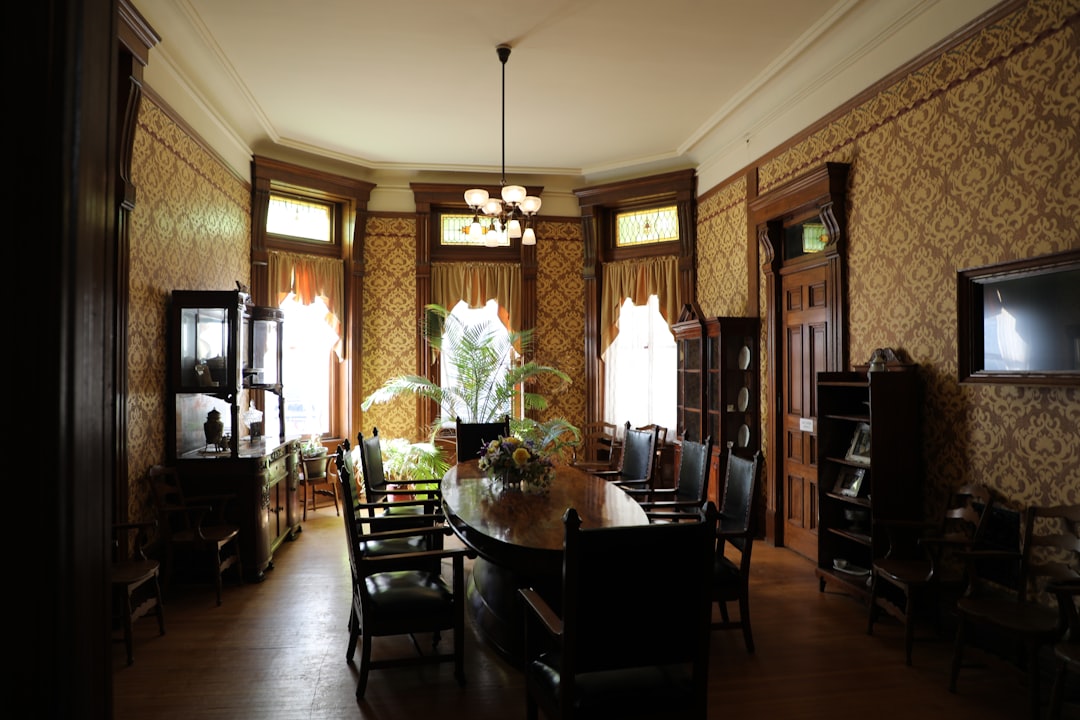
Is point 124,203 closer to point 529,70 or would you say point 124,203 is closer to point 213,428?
point 213,428

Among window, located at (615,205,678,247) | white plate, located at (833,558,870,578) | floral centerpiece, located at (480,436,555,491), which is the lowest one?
white plate, located at (833,558,870,578)

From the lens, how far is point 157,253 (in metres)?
4.62

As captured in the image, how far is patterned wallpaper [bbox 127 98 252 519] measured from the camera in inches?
169

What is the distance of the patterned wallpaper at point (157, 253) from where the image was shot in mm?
4293

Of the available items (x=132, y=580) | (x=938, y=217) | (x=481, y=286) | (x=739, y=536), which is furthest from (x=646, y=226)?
(x=132, y=580)

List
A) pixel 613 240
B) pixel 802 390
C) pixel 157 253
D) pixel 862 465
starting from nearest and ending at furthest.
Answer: pixel 862 465 < pixel 157 253 < pixel 802 390 < pixel 613 240

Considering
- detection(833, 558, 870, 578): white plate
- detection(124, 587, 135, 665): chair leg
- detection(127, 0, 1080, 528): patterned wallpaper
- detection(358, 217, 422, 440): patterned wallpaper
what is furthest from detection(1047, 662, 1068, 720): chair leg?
detection(358, 217, 422, 440): patterned wallpaper

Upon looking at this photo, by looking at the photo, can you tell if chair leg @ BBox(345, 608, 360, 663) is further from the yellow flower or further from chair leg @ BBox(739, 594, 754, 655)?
chair leg @ BBox(739, 594, 754, 655)

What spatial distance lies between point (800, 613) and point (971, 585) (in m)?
1.13

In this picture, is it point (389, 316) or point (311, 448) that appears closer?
point (311, 448)

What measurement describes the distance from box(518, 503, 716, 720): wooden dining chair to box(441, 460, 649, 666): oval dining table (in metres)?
0.49

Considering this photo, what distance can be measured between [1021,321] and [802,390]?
87.2 inches

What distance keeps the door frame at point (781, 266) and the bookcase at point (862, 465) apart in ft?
1.69

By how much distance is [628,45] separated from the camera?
191 inches
